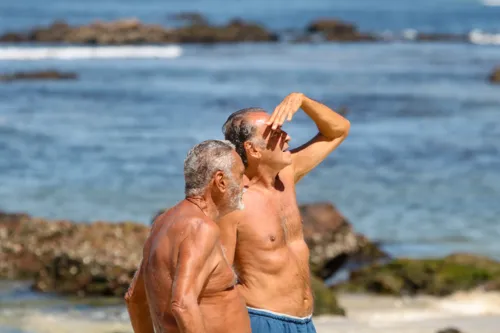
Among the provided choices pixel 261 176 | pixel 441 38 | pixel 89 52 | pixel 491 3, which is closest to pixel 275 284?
pixel 261 176

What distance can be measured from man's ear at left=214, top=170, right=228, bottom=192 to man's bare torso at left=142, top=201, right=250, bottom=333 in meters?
0.14

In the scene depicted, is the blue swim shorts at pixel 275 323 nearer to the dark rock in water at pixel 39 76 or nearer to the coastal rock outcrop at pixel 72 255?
the coastal rock outcrop at pixel 72 255

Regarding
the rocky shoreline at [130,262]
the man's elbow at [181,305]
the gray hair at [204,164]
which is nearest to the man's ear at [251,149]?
the gray hair at [204,164]

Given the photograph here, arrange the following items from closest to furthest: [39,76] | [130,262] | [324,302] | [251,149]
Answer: [251,149], [324,302], [130,262], [39,76]

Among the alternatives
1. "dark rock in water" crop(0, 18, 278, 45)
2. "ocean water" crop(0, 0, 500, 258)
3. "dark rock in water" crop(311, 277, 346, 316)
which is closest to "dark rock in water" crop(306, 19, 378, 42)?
"dark rock in water" crop(0, 18, 278, 45)

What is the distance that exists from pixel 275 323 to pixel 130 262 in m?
8.58

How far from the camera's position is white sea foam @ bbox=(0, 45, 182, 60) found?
66062 mm

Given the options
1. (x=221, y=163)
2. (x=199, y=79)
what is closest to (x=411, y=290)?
(x=221, y=163)

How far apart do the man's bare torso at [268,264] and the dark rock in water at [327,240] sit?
927 cm

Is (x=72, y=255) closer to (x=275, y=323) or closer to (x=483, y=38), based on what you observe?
(x=275, y=323)

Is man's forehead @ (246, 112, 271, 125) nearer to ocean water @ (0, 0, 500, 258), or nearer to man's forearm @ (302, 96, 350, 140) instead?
man's forearm @ (302, 96, 350, 140)

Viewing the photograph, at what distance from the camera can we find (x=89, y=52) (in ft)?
230

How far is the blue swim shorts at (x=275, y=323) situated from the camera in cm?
673

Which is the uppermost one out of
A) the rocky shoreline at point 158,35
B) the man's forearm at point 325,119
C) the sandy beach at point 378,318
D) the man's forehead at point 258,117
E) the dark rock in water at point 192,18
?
the man's forehead at point 258,117
